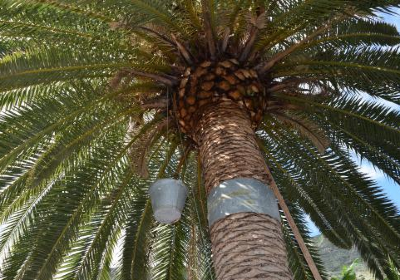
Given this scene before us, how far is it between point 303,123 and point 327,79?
2.07 ft

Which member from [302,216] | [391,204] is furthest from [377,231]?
[302,216]

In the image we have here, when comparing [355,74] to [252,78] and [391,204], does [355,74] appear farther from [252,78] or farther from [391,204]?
[391,204]

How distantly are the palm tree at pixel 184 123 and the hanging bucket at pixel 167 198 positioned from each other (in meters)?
0.27

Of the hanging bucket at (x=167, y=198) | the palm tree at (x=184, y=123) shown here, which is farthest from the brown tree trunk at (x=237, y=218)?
the hanging bucket at (x=167, y=198)

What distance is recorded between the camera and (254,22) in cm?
513

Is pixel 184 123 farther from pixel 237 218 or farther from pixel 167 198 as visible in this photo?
pixel 237 218

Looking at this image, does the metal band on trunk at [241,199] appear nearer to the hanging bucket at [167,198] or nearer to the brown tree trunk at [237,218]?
the brown tree trunk at [237,218]

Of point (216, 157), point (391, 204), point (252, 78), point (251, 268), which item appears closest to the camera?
point (251, 268)

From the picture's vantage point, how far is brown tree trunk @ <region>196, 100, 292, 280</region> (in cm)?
367

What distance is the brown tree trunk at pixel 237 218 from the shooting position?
367 centimetres

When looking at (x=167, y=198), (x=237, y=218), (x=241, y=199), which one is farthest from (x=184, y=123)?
(x=237, y=218)

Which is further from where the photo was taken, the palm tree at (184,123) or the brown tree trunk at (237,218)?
the palm tree at (184,123)

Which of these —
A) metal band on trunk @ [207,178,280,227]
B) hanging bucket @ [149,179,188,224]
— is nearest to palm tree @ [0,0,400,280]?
metal band on trunk @ [207,178,280,227]

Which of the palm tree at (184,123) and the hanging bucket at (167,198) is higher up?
the palm tree at (184,123)
